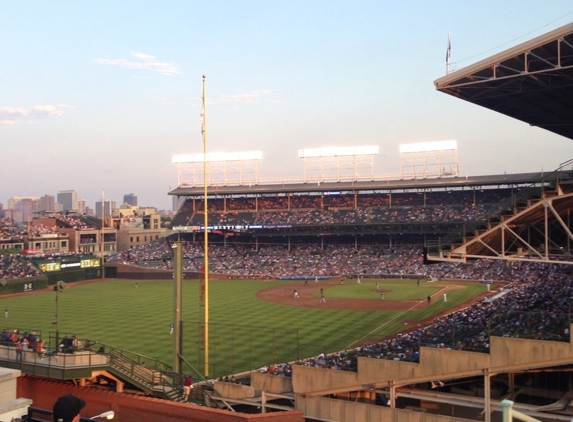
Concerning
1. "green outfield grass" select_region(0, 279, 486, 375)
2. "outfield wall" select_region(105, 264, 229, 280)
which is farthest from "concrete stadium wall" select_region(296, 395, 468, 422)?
"outfield wall" select_region(105, 264, 229, 280)

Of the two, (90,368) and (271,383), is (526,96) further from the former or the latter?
(90,368)

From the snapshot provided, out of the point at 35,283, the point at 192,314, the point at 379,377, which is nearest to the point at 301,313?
the point at 192,314

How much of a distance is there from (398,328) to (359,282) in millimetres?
26614

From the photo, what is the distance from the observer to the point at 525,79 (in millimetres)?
20578

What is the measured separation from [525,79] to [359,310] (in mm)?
26659

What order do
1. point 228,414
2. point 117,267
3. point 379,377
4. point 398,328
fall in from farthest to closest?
1. point 117,267
2. point 398,328
3. point 379,377
4. point 228,414

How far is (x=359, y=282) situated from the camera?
6259cm

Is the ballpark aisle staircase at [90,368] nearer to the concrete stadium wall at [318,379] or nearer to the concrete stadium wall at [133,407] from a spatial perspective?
the concrete stadium wall at [133,407]

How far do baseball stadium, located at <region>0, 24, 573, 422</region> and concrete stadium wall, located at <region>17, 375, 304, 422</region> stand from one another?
57 millimetres

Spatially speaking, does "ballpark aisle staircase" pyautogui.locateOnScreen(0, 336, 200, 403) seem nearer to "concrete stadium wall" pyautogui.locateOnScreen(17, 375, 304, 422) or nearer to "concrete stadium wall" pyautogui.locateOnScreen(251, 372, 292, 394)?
"concrete stadium wall" pyautogui.locateOnScreen(17, 375, 304, 422)

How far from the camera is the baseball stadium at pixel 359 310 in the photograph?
17.5m

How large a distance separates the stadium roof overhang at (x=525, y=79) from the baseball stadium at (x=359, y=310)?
82 millimetres

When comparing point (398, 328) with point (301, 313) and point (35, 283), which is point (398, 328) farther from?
point (35, 283)

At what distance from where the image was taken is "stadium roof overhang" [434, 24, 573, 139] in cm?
1844
